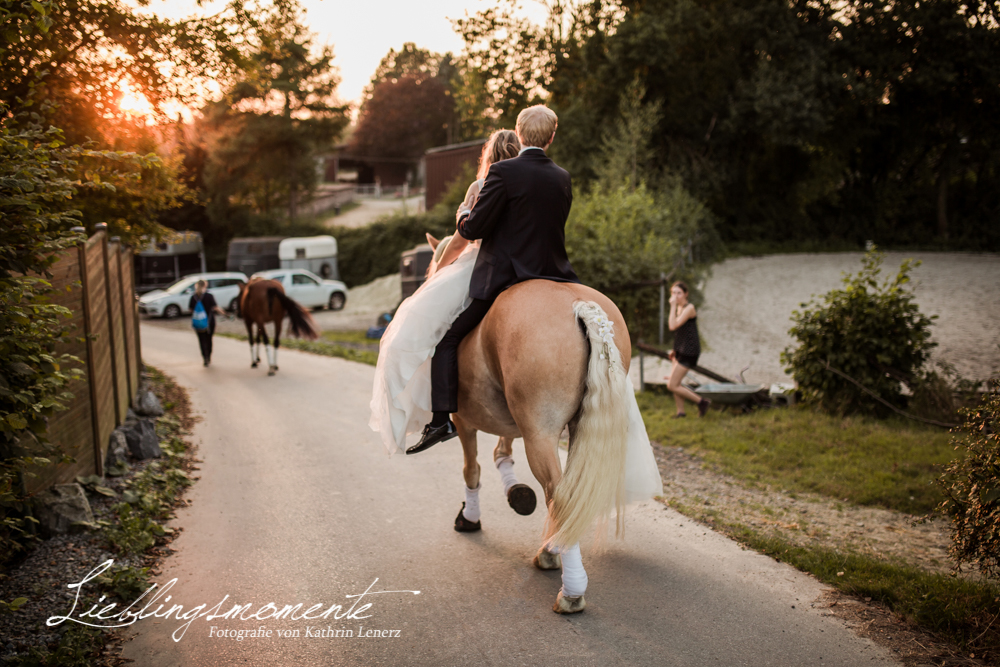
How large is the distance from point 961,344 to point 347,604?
47.9ft

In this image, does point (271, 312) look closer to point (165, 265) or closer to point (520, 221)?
point (520, 221)

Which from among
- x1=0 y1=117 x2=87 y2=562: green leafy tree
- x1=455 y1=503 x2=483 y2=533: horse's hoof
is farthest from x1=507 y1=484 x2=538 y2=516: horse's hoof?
x1=0 y1=117 x2=87 y2=562: green leafy tree

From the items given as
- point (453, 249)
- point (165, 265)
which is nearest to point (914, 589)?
point (453, 249)

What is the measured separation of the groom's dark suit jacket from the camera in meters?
3.89

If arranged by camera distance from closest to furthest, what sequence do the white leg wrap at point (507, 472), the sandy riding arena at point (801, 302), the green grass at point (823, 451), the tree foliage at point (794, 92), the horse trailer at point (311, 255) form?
the white leg wrap at point (507, 472), the green grass at point (823, 451), the sandy riding arena at point (801, 302), the tree foliage at point (794, 92), the horse trailer at point (311, 255)

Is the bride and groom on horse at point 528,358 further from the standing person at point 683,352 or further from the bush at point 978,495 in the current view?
the standing person at point 683,352

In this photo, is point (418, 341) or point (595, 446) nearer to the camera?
point (595, 446)

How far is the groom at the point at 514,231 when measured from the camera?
3.90m

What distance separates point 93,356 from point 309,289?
69.8 feet

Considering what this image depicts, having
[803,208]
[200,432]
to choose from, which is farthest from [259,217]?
[200,432]

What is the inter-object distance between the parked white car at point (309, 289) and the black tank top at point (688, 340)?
1982cm

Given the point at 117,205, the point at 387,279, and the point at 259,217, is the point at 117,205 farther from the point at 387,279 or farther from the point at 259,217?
the point at 259,217

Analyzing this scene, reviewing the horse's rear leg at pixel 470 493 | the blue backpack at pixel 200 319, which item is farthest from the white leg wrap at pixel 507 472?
the blue backpack at pixel 200 319

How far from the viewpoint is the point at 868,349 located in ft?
27.3
